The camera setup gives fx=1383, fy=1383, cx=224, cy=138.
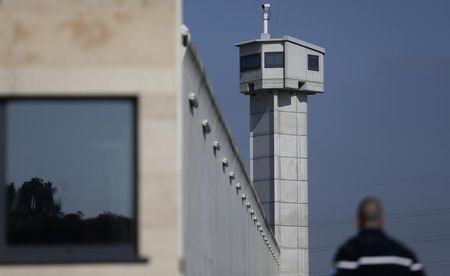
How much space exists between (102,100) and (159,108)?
0.71 metres

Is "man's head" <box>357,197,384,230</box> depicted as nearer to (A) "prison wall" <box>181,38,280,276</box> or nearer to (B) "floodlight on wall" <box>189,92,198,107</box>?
(A) "prison wall" <box>181,38,280,276</box>

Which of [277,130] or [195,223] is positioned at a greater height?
[277,130]

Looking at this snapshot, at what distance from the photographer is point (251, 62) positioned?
4653 inches

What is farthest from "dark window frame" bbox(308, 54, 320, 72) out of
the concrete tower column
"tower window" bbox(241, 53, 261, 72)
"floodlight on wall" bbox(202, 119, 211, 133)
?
"floodlight on wall" bbox(202, 119, 211, 133)

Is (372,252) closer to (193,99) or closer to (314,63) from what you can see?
(193,99)

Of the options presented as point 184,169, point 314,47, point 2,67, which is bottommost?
point 184,169

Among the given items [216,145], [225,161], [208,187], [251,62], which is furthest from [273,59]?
[208,187]

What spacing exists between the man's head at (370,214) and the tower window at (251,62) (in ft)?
349

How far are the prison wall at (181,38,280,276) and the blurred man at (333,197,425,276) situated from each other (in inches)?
181

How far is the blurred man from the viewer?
417 inches

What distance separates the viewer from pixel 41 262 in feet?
47.5

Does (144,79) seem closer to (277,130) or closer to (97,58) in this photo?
(97,58)

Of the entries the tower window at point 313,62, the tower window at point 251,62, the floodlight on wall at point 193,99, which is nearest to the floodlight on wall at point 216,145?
the floodlight on wall at point 193,99

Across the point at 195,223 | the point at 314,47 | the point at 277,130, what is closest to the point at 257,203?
the point at 195,223
